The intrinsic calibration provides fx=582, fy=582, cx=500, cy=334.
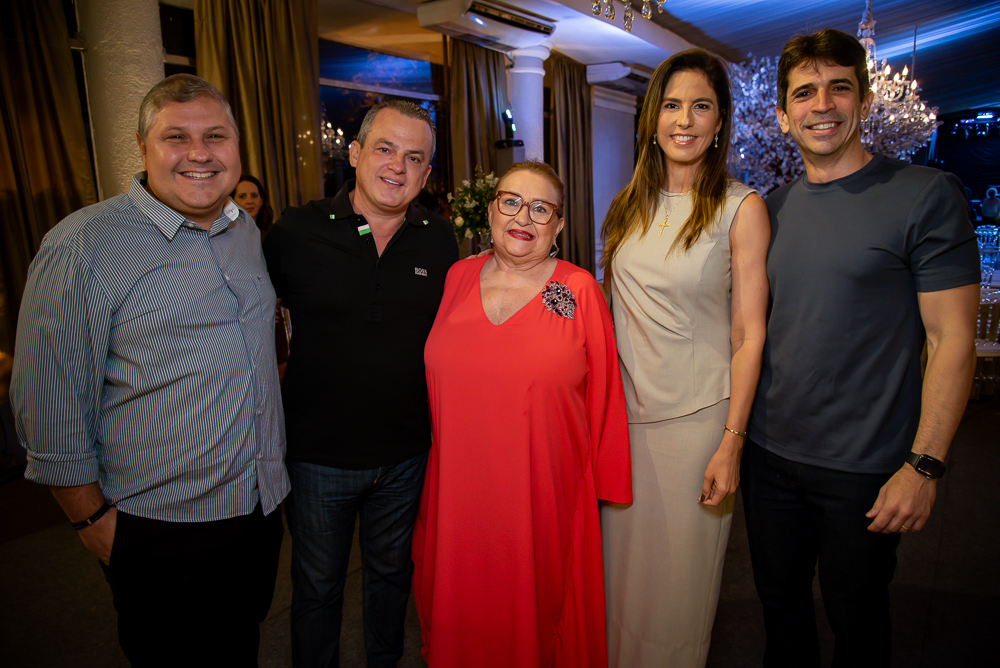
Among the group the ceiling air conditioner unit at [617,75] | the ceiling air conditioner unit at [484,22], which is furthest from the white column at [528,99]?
the ceiling air conditioner unit at [617,75]

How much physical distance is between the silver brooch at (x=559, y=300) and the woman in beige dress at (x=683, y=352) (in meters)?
0.20

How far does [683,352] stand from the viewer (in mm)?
1710

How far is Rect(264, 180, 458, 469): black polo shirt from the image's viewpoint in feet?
5.76

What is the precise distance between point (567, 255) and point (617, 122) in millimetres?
2912

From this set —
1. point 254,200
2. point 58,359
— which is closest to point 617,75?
point 254,200

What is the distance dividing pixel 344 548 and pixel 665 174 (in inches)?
62.2

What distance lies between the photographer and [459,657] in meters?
1.81

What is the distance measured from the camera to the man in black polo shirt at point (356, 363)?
5.78ft

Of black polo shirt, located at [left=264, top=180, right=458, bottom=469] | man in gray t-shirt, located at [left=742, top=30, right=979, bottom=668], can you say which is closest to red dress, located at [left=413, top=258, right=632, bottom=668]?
black polo shirt, located at [left=264, top=180, right=458, bottom=469]

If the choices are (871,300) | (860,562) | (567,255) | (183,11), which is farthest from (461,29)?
(860,562)

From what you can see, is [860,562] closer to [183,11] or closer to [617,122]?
[183,11]

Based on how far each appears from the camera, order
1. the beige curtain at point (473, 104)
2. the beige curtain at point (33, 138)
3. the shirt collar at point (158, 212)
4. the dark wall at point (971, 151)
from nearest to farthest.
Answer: the shirt collar at point (158, 212) < the beige curtain at point (33, 138) < the beige curtain at point (473, 104) < the dark wall at point (971, 151)

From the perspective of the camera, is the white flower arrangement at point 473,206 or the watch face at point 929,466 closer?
the watch face at point 929,466

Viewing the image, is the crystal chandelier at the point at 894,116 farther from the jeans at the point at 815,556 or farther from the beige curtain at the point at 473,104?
the jeans at the point at 815,556
